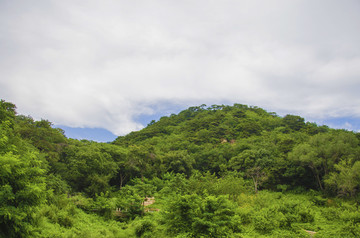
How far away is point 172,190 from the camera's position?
2252 cm

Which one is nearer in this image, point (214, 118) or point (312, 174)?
point (312, 174)

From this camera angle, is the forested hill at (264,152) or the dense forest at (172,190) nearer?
the dense forest at (172,190)

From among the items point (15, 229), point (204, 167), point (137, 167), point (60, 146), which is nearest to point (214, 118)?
point (204, 167)

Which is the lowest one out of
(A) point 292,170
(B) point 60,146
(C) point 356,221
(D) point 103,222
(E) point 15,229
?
(D) point 103,222

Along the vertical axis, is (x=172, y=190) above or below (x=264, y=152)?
below

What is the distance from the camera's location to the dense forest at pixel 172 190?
416 inches

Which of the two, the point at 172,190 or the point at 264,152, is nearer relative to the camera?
the point at 172,190

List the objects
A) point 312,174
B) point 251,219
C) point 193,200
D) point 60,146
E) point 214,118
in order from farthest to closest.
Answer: point 214,118, point 312,174, point 60,146, point 251,219, point 193,200

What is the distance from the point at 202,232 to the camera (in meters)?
12.0

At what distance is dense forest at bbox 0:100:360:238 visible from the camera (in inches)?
416

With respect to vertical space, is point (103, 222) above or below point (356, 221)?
below

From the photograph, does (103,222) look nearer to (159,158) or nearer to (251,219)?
(251,219)

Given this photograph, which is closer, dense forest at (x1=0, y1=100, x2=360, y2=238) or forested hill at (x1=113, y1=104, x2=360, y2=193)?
dense forest at (x1=0, y1=100, x2=360, y2=238)

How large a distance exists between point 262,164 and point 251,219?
1579 cm
